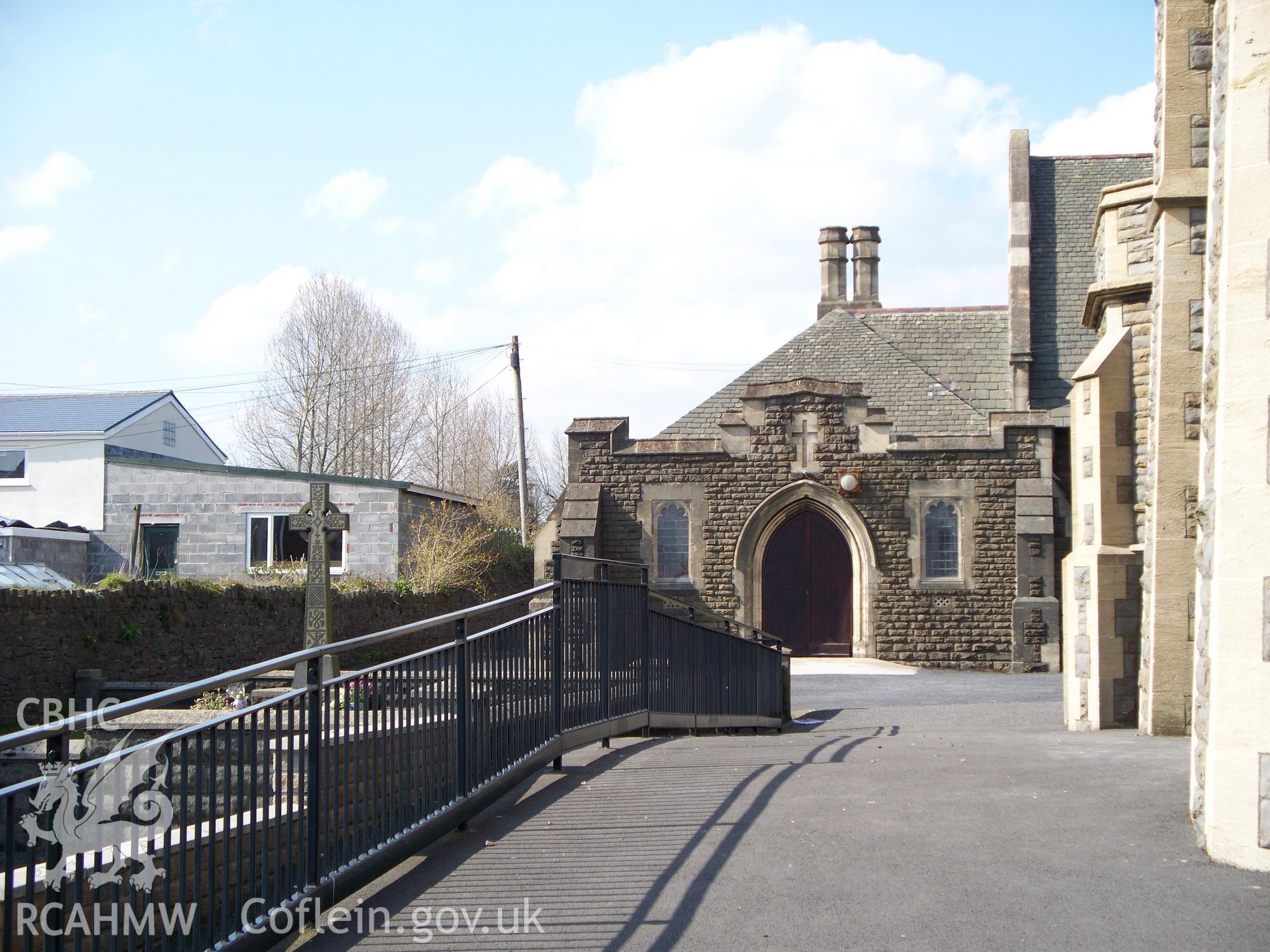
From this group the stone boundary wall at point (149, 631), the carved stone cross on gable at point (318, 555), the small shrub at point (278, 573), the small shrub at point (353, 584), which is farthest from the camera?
the small shrub at point (278, 573)

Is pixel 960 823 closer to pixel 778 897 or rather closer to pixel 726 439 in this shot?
pixel 778 897

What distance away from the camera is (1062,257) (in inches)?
1080

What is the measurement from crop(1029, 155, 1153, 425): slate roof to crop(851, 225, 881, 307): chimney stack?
168 inches

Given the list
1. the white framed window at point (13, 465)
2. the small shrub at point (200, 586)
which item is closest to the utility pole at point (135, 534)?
the small shrub at point (200, 586)

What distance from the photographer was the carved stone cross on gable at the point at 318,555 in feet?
47.1

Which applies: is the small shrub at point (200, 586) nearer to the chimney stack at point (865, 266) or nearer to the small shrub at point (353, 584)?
the small shrub at point (353, 584)

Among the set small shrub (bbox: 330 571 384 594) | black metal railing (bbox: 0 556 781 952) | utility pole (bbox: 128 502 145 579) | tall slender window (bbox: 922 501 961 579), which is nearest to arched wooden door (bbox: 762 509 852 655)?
tall slender window (bbox: 922 501 961 579)

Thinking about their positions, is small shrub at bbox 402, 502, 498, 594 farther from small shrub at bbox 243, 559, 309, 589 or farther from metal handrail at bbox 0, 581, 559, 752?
metal handrail at bbox 0, 581, 559, 752

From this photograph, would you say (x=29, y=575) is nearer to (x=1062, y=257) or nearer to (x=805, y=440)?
(x=805, y=440)

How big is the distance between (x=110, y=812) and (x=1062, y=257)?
2708cm

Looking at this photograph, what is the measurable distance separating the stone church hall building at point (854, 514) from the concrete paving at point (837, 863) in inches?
594

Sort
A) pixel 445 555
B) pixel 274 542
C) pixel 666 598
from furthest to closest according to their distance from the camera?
pixel 274 542 → pixel 445 555 → pixel 666 598

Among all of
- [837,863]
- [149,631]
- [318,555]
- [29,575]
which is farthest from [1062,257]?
[837,863]

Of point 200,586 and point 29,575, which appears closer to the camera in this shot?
point 200,586
